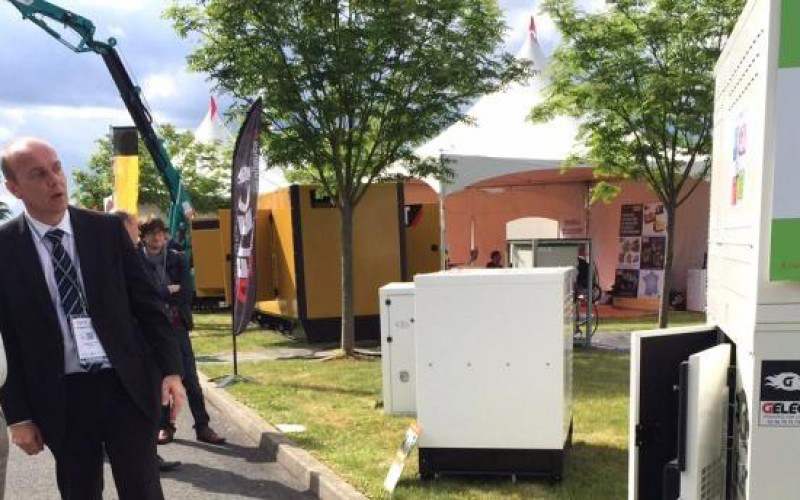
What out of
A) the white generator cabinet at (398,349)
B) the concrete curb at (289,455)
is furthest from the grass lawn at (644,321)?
the concrete curb at (289,455)

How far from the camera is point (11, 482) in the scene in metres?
5.82

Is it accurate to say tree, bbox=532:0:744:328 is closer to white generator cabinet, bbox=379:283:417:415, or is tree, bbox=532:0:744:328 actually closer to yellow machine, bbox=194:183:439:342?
yellow machine, bbox=194:183:439:342

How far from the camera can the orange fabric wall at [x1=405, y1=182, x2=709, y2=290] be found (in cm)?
1997

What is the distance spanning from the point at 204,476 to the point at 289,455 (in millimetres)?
695

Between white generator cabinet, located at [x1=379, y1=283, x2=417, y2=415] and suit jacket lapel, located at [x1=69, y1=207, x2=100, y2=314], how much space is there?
4260 millimetres

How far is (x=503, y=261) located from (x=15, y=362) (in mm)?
19693

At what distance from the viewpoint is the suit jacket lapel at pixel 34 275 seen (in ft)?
9.55

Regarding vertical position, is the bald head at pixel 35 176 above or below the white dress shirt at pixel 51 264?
above

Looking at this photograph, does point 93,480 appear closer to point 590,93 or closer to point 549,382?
point 549,382

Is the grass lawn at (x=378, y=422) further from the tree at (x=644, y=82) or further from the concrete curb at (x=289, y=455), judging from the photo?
the tree at (x=644, y=82)

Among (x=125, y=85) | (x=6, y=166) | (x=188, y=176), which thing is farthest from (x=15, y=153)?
(x=188, y=176)

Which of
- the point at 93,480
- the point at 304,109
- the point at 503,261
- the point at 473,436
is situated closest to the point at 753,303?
the point at 93,480

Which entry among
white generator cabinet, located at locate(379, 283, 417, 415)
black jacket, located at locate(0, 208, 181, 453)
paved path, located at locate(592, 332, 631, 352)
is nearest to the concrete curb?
white generator cabinet, located at locate(379, 283, 417, 415)

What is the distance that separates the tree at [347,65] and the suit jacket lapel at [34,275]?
7.54 meters
